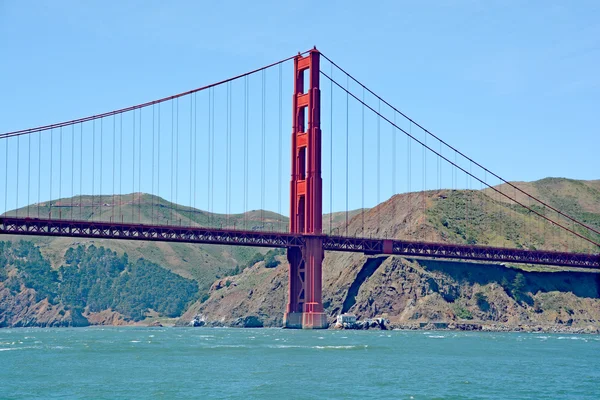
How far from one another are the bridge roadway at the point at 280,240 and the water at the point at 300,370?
983 inches

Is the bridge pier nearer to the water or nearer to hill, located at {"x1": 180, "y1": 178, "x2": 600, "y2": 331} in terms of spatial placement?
hill, located at {"x1": 180, "y1": 178, "x2": 600, "y2": 331}

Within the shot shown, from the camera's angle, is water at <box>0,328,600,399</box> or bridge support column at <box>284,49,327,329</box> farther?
bridge support column at <box>284,49,327,329</box>

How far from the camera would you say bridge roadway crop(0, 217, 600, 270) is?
116 metres

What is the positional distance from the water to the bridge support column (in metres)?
30.0

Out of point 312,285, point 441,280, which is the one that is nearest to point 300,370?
point 312,285

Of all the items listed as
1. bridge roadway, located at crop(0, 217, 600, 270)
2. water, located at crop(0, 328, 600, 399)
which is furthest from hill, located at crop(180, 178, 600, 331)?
water, located at crop(0, 328, 600, 399)

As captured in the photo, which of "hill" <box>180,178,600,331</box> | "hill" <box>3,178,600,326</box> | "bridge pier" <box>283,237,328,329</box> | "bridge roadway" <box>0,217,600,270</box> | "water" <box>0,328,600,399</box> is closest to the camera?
"water" <box>0,328,600,399</box>

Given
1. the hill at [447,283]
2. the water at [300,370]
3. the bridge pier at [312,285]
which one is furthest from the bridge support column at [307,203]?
the water at [300,370]

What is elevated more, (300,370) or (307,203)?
(307,203)

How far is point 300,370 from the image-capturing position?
62250mm

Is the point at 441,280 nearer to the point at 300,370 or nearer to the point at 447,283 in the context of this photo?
the point at 447,283

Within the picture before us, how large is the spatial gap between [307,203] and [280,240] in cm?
545

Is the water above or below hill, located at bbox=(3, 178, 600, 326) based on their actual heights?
below

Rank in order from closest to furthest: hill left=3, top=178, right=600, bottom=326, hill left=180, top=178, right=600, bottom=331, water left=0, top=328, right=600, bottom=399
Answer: water left=0, top=328, right=600, bottom=399 < hill left=180, top=178, right=600, bottom=331 < hill left=3, top=178, right=600, bottom=326
